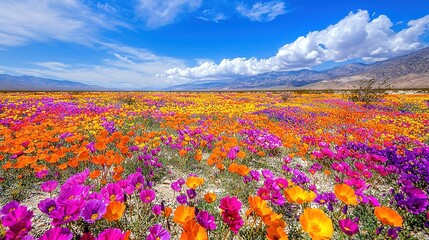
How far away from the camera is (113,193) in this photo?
2.74 m

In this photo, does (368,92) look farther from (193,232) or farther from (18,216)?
(18,216)

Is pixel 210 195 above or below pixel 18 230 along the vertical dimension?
below

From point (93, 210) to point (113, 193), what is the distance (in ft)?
1.60

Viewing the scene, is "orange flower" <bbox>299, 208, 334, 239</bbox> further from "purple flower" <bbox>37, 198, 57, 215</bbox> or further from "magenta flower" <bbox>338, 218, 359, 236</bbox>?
"purple flower" <bbox>37, 198, 57, 215</bbox>

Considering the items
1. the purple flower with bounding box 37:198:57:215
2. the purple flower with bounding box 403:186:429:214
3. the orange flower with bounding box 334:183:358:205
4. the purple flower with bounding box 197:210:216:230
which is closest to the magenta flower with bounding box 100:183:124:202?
the purple flower with bounding box 37:198:57:215

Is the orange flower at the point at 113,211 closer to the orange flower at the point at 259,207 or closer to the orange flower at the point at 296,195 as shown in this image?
the orange flower at the point at 259,207

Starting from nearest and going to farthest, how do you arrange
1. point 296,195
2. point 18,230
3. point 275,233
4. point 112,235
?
point 112,235, point 18,230, point 275,233, point 296,195

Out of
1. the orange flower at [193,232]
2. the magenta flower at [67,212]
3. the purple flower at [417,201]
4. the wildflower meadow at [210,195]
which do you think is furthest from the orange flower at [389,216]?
the magenta flower at [67,212]

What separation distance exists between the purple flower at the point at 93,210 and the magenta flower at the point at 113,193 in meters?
0.35

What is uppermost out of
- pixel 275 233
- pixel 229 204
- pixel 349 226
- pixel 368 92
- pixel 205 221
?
pixel 229 204

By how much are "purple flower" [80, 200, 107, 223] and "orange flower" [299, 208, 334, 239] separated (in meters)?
1.95

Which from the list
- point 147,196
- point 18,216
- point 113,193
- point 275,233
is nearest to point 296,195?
point 275,233

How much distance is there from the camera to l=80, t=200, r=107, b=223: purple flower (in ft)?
7.15

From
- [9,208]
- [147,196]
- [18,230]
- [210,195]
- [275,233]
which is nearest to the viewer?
[18,230]
